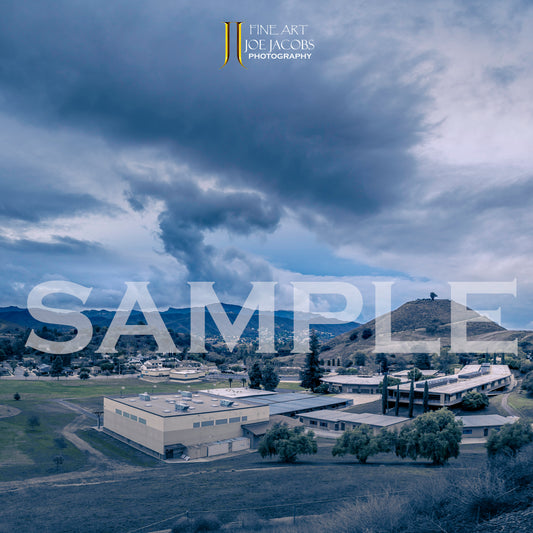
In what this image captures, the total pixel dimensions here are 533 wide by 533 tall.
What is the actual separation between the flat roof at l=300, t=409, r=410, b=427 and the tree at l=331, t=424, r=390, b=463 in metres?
15.0

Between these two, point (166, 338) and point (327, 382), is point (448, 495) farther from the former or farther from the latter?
point (166, 338)

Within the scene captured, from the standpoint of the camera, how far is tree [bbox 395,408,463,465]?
30.7 metres

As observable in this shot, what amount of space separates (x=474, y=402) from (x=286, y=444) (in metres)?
35.6

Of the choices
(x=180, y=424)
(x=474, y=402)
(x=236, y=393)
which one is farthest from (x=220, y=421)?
(x=474, y=402)

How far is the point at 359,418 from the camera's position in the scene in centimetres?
5112

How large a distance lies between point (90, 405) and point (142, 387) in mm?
25822

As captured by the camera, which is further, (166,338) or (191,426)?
(166,338)

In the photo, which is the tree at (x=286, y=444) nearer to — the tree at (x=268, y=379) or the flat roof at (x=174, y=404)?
the flat roof at (x=174, y=404)

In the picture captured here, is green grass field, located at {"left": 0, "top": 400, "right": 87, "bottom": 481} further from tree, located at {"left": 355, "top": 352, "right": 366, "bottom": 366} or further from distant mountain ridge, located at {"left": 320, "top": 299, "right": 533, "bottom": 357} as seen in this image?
distant mountain ridge, located at {"left": 320, "top": 299, "right": 533, "bottom": 357}

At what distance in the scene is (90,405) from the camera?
64.1 m

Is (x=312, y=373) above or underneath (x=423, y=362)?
above

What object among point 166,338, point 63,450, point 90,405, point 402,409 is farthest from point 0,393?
point 166,338

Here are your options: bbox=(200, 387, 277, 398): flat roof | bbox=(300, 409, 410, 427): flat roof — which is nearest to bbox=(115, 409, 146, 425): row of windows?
bbox=(200, 387, 277, 398): flat roof

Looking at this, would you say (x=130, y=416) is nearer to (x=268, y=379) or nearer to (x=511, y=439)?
(x=511, y=439)
